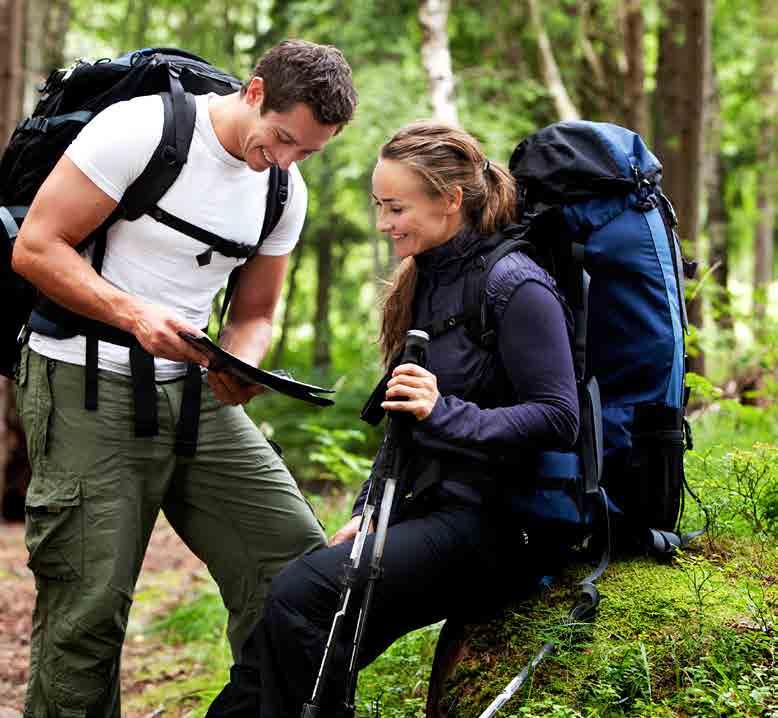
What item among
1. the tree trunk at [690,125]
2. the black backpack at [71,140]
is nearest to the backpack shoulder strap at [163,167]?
the black backpack at [71,140]

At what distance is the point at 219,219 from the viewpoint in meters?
3.75

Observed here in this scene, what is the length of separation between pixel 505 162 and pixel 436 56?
2.53 metres

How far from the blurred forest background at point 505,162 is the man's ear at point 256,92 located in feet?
2.83

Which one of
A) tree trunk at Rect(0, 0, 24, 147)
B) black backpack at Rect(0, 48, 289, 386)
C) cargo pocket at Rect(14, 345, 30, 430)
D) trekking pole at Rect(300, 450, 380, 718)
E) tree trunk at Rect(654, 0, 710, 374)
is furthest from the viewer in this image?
tree trunk at Rect(654, 0, 710, 374)

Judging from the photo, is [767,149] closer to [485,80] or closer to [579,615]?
[485,80]

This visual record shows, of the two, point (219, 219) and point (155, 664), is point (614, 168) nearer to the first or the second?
point (219, 219)

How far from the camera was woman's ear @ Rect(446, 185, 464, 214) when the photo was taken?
3439 millimetres

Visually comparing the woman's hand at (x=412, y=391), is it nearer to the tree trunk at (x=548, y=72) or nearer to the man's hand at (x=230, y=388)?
the man's hand at (x=230, y=388)

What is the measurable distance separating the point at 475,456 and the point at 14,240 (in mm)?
1908

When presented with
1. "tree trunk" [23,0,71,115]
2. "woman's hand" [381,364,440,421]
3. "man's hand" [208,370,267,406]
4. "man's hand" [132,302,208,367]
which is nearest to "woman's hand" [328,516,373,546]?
"man's hand" [208,370,267,406]

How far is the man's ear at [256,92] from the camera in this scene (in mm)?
3609

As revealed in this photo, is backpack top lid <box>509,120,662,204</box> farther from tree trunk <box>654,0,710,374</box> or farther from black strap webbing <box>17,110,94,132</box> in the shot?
tree trunk <box>654,0,710,374</box>

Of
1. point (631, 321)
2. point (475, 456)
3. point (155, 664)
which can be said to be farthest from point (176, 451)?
point (155, 664)

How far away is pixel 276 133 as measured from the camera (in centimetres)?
357
